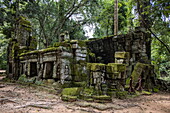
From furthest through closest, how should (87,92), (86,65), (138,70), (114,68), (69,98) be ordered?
(138,70) < (86,65) < (114,68) < (87,92) < (69,98)

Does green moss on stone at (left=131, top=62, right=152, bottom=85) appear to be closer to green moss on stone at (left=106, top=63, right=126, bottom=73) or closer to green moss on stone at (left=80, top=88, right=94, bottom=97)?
Result: green moss on stone at (left=106, top=63, right=126, bottom=73)

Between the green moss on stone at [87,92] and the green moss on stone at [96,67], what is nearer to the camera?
the green moss on stone at [87,92]

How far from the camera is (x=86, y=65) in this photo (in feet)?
27.1

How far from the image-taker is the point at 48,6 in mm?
17250

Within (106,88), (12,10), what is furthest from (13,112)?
(12,10)

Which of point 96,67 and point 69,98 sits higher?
point 96,67

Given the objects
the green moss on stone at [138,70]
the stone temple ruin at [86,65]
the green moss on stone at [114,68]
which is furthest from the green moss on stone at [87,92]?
the green moss on stone at [138,70]

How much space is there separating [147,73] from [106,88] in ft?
20.6

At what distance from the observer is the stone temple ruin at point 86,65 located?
644 cm

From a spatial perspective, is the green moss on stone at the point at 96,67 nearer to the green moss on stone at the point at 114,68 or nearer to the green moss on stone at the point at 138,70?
the green moss on stone at the point at 114,68

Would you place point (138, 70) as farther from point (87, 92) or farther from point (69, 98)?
point (69, 98)

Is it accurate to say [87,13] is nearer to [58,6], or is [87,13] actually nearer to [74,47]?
[58,6]

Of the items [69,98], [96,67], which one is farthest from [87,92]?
[96,67]

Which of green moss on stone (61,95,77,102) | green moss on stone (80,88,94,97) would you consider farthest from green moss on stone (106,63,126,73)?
green moss on stone (61,95,77,102)
